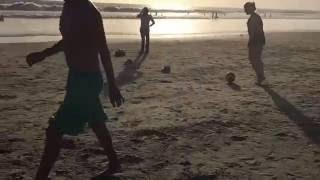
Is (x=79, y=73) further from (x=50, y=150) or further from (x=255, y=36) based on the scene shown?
(x=255, y=36)

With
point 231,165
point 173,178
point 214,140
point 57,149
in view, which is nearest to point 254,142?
point 214,140

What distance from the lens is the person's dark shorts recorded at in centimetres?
511

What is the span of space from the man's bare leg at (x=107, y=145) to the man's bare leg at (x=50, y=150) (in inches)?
16.5

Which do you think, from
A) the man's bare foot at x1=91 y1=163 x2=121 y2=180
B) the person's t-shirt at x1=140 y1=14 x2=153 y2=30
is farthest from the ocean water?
the man's bare foot at x1=91 y1=163 x2=121 y2=180

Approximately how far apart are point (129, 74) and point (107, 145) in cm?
772

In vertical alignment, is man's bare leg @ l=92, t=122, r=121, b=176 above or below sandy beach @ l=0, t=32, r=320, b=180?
above

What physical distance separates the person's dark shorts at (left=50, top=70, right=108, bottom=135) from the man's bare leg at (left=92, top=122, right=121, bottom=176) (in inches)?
8.3

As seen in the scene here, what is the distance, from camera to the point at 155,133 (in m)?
7.26

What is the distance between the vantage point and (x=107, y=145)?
5.46 metres

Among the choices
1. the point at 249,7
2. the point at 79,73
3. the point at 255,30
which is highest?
the point at 249,7

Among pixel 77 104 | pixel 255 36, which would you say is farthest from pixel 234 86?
pixel 77 104

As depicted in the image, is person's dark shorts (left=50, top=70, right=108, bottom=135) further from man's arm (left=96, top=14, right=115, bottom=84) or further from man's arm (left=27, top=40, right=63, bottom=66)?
man's arm (left=27, top=40, right=63, bottom=66)

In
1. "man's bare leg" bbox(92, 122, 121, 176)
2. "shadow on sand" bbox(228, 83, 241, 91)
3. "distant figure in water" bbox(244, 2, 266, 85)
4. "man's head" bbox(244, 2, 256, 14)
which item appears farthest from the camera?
"distant figure in water" bbox(244, 2, 266, 85)

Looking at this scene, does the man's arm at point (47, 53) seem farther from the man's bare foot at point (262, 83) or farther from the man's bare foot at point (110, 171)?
the man's bare foot at point (262, 83)
